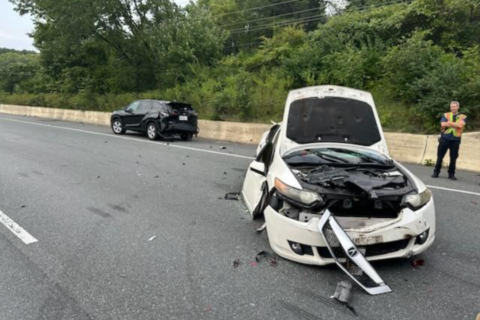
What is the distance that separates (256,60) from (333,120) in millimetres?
19184

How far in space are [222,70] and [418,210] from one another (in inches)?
823

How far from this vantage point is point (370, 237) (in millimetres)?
3418

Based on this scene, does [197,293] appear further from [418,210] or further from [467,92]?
[467,92]

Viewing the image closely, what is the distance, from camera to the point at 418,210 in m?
3.65

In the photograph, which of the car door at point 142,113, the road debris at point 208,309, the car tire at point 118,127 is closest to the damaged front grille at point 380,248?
the road debris at point 208,309

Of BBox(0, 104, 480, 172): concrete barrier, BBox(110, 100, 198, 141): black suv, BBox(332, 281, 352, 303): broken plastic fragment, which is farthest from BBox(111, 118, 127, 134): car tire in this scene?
BBox(332, 281, 352, 303): broken plastic fragment

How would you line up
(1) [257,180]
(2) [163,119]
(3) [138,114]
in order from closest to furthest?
(1) [257,180] → (2) [163,119] → (3) [138,114]

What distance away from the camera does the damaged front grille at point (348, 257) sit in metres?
3.30

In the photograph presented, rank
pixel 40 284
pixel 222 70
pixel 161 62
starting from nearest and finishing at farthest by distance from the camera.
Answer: pixel 40 284 → pixel 222 70 → pixel 161 62

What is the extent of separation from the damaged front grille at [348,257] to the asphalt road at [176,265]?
0.13 m

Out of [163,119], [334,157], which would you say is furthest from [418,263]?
[163,119]

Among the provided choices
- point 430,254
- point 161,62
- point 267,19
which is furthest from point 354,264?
point 267,19

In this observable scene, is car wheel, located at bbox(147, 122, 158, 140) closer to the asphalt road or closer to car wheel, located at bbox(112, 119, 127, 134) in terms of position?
car wheel, located at bbox(112, 119, 127, 134)

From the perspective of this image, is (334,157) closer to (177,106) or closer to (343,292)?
(343,292)
